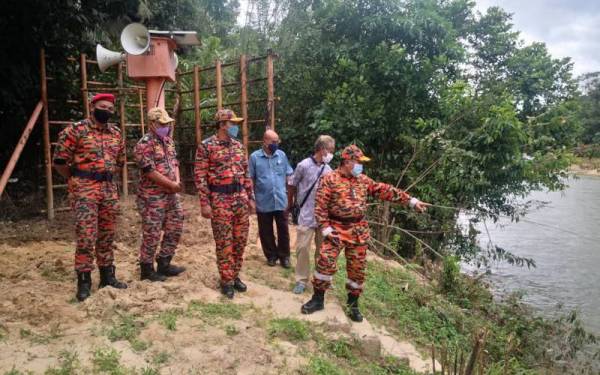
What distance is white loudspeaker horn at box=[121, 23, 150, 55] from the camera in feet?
16.7

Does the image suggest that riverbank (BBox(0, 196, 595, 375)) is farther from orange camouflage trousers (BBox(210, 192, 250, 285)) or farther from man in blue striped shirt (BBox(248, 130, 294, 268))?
man in blue striped shirt (BBox(248, 130, 294, 268))

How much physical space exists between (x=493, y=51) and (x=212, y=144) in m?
8.09

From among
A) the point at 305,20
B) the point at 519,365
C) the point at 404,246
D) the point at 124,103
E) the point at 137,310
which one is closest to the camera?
the point at 137,310

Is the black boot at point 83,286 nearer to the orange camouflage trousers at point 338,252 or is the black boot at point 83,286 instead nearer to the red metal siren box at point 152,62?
the orange camouflage trousers at point 338,252

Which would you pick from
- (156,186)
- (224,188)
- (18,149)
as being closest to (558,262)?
(224,188)

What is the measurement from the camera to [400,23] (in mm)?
8070

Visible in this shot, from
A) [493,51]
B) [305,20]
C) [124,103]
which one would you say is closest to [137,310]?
[124,103]

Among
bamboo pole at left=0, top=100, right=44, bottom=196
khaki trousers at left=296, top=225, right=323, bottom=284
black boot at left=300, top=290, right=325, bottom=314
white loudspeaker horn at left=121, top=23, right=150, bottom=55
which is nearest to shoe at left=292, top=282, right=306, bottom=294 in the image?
khaki trousers at left=296, top=225, right=323, bottom=284

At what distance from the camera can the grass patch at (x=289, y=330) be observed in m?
3.62

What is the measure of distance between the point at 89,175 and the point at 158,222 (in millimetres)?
695

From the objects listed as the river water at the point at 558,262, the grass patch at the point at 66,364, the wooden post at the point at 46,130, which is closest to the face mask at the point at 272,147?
the grass patch at the point at 66,364

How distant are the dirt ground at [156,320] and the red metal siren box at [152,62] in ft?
6.77

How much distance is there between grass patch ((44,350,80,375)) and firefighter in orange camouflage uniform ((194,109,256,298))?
143cm

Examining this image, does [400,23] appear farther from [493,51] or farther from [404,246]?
[404,246]
